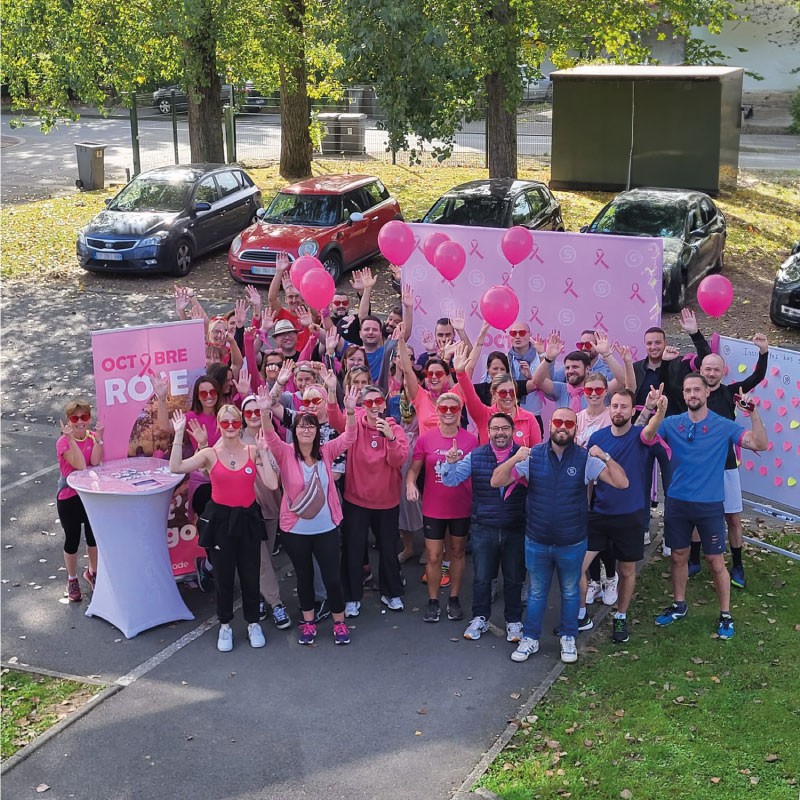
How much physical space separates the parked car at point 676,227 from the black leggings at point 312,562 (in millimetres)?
9495

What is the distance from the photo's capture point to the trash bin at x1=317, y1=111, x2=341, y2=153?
30.8m

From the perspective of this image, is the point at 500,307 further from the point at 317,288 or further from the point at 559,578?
the point at 559,578

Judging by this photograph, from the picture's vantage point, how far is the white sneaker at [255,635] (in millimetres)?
7824

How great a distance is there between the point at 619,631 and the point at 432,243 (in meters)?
4.66

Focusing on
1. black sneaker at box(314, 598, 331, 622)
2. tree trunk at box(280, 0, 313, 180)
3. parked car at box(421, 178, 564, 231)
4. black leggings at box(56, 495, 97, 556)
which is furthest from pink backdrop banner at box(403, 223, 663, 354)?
tree trunk at box(280, 0, 313, 180)

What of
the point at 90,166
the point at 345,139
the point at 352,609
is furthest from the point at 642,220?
the point at 345,139

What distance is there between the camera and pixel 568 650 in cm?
752

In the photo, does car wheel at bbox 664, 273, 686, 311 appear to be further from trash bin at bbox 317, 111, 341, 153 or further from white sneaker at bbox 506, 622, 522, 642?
trash bin at bbox 317, 111, 341, 153

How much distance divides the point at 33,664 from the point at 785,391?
585cm

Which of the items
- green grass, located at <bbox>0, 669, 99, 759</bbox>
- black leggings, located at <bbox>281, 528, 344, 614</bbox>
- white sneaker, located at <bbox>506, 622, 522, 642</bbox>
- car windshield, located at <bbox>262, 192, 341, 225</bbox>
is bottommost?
green grass, located at <bbox>0, 669, 99, 759</bbox>

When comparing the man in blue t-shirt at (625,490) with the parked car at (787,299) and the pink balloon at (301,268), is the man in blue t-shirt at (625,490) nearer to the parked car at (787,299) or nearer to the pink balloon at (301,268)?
the pink balloon at (301,268)

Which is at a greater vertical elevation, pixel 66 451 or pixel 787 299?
pixel 66 451

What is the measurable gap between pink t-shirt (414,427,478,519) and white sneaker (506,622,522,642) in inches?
32.9

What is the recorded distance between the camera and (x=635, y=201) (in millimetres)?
17547
